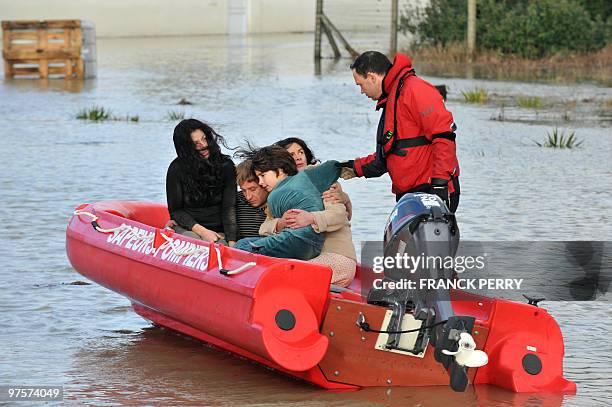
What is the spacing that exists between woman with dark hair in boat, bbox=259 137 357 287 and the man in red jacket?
1.47 ft

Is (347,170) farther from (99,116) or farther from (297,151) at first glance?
(99,116)

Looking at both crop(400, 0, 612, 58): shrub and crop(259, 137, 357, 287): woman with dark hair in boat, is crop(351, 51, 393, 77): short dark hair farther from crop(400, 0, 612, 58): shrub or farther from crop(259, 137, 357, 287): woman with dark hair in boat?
crop(400, 0, 612, 58): shrub

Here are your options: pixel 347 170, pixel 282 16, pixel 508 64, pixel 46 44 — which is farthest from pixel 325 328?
pixel 282 16

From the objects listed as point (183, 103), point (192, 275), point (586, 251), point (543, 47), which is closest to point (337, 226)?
point (192, 275)

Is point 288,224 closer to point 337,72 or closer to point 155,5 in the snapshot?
point 337,72

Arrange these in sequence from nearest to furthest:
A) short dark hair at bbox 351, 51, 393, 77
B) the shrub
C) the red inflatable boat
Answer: the red inflatable boat → short dark hair at bbox 351, 51, 393, 77 → the shrub

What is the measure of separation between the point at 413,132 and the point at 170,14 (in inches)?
1853

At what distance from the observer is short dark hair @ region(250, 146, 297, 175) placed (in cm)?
790

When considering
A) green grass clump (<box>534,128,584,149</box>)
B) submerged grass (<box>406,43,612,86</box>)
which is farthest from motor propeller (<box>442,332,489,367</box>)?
submerged grass (<box>406,43,612,86</box>)

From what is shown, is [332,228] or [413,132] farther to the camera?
[413,132]

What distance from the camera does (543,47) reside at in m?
35.4

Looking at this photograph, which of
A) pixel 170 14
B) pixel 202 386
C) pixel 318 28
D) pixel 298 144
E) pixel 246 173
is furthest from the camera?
pixel 170 14

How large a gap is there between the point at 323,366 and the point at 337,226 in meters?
0.96

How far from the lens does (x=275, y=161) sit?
790cm
